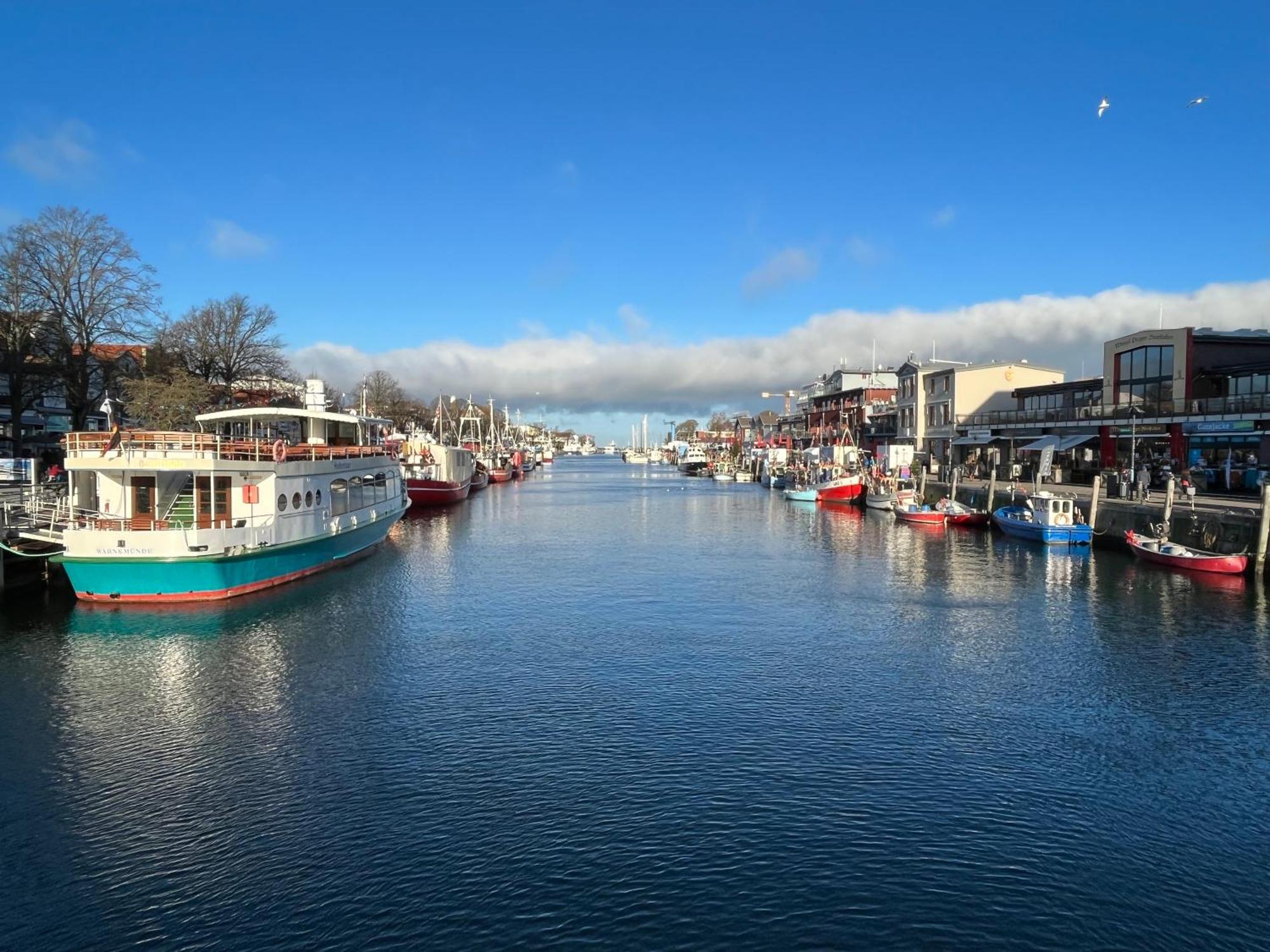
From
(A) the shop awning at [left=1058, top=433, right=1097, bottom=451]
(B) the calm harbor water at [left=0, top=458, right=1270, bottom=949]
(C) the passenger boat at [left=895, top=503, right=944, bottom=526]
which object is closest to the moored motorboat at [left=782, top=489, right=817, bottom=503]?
(C) the passenger boat at [left=895, top=503, right=944, bottom=526]

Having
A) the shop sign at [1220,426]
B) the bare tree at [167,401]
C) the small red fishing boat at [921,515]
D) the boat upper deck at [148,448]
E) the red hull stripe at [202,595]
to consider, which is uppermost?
the bare tree at [167,401]

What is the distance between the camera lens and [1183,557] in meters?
36.4

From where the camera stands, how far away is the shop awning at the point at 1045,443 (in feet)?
210

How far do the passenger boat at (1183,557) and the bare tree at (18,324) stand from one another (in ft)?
192

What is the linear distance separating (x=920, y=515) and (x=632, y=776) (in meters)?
49.4

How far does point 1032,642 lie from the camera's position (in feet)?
81.6

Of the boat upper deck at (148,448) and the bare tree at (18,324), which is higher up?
the bare tree at (18,324)

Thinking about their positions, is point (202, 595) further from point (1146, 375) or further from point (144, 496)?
point (1146, 375)

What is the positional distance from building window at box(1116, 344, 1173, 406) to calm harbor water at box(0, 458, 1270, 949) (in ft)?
110

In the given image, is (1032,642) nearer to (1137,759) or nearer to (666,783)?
(1137,759)

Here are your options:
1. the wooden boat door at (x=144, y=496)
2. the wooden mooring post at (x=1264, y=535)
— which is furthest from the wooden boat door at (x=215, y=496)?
the wooden mooring post at (x=1264, y=535)

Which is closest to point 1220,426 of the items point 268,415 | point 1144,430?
point 1144,430

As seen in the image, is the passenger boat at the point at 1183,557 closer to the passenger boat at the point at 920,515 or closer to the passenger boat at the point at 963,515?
the passenger boat at the point at 963,515

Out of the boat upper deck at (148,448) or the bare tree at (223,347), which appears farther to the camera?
the bare tree at (223,347)
